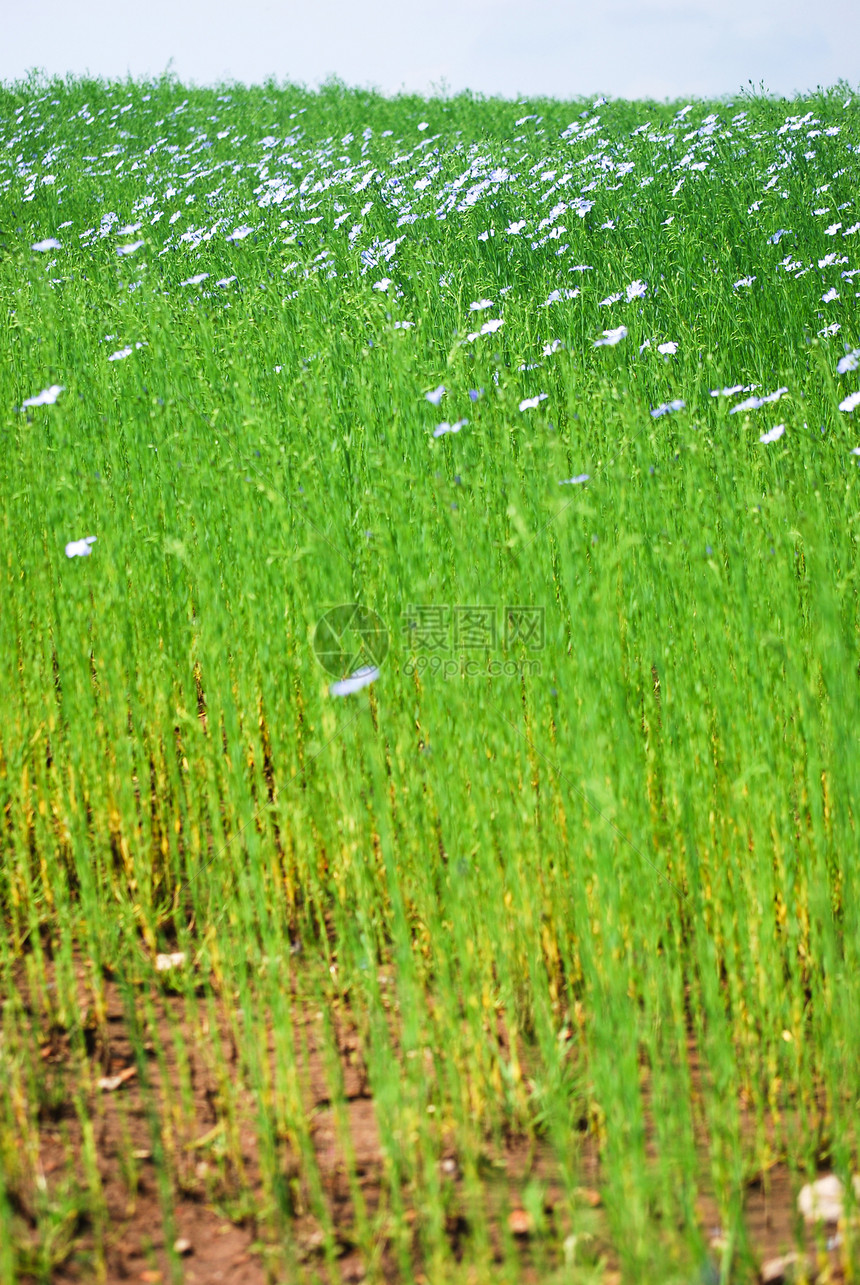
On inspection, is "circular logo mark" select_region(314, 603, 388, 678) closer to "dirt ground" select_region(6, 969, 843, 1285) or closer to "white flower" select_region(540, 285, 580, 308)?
"dirt ground" select_region(6, 969, 843, 1285)

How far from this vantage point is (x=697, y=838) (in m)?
1.94

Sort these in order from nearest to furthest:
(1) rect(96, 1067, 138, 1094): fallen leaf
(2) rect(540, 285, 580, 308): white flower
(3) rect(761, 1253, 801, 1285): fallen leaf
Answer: (3) rect(761, 1253, 801, 1285): fallen leaf < (1) rect(96, 1067, 138, 1094): fallen leaf < (2) rect(540, 285, 580, 308): white flower

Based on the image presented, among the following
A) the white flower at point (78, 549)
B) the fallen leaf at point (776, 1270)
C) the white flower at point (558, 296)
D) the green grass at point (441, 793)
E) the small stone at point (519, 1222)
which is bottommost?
the small stone at point (519, 1222)

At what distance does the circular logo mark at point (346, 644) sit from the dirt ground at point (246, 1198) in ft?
Answer: 2.53

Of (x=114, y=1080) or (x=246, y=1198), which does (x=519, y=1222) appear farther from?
(x=114, y=1080)

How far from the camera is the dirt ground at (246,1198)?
1371mm

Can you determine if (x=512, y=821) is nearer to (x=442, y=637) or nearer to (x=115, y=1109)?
(x=442, y=637)

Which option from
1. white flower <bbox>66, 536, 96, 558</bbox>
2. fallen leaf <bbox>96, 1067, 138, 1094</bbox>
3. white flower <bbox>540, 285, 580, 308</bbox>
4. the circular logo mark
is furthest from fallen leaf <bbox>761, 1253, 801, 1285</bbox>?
white flower <bbox>540, 285, 580, 308</bbox>

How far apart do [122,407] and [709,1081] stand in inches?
128

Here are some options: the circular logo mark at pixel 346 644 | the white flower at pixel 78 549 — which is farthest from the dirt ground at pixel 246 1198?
the white flower at pixel 78 549

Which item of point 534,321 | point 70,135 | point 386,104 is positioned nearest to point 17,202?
point 70,135

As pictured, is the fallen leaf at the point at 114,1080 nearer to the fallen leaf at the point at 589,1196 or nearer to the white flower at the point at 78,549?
the fallen leaf at the point at 589,1196

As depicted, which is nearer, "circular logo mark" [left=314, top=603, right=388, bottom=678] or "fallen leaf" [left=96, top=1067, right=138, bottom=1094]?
"fallen leaf" [left=96, top=1067, right=138, bottom=1094]

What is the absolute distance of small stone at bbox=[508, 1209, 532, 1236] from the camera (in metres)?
1.45
